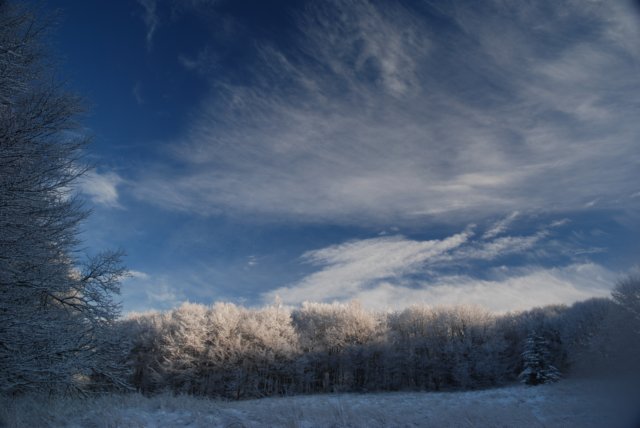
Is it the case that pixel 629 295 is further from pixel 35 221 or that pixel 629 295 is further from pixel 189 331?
pixel 189 331

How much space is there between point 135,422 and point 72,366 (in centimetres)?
280

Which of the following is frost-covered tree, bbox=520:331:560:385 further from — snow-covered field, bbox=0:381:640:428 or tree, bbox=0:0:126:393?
tree, bbox=0:0:126:393

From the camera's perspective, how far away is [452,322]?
50.8 meters

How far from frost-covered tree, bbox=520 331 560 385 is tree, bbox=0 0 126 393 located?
3911 centimetres

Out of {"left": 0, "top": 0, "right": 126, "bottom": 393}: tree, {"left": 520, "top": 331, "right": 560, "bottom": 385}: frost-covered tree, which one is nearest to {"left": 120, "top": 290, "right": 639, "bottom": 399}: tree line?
{"left": 520, "top": 331, "right": 560, "bottom": 385}: frost-covered tree

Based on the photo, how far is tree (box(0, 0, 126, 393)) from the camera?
966 centimetres

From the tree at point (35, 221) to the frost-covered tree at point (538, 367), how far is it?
128 ft

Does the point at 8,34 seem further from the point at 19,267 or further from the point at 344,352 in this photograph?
the point at 344,352

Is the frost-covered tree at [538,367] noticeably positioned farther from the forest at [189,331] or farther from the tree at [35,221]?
the tree at [35,221]

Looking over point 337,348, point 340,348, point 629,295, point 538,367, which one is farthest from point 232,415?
point 337,348

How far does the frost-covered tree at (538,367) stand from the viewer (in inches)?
1427

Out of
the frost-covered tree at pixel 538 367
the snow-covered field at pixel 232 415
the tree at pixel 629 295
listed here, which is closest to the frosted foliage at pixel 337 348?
the frost-covered tree at pixel 538 367

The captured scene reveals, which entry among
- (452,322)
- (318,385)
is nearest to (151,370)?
(318,385)

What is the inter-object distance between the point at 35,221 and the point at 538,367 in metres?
43.2
